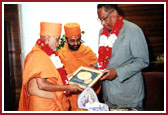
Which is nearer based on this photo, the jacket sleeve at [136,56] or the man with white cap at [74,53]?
the jacket sleeve at [136,56]

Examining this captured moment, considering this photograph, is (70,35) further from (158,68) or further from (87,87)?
(158,68)

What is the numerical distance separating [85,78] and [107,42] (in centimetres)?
58

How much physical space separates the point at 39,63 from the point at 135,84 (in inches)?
44.2

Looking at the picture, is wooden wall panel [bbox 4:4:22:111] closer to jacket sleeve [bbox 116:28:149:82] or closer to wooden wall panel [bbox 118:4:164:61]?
jacket sleeve [bbox 116:28:149:82]

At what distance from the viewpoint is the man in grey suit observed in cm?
173

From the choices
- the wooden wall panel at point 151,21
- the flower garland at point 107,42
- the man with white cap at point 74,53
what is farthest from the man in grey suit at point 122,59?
the wooden wall panel at point 151,21

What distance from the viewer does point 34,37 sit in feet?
6.90

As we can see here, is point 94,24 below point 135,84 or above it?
above

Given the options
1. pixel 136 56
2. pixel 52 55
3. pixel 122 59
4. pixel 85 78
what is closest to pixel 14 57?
pixel 52 55

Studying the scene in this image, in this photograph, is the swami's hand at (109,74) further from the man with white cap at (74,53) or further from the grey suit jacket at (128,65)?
the man with white cap at (74,53)

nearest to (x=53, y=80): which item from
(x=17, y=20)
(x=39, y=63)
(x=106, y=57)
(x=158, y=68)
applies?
(x=39, y=63)

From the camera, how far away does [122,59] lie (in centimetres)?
178

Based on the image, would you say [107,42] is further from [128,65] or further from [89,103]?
[89,103]

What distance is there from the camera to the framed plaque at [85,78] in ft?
4.99
